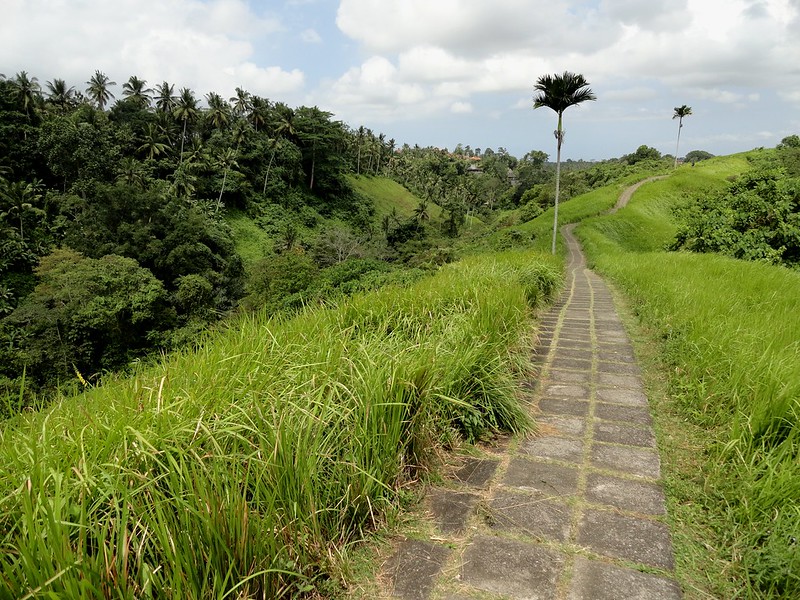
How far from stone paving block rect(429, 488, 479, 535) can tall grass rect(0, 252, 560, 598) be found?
17 cm

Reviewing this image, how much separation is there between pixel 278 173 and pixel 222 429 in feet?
156

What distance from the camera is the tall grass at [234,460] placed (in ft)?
4.24

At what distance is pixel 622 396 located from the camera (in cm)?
333

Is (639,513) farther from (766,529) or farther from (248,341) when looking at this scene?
(248,341)

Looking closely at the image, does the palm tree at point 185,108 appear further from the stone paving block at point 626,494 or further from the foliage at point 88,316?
the stone paving block at point 626,494

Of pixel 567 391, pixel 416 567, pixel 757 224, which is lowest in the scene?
pixel 416 567

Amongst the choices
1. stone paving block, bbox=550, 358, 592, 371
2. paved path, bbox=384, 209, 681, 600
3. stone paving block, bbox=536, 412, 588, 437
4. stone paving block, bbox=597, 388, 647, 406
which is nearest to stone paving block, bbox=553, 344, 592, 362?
stone paving block, bbox=550, 358, 592, 371

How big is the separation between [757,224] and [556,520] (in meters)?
15.1

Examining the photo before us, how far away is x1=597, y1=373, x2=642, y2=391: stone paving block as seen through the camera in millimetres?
3521

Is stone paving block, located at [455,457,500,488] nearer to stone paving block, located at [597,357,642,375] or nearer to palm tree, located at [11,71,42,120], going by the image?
stone paving block, located at [597,357,642,375]

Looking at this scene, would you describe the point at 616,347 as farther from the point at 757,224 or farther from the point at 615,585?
A: the point at 757,224

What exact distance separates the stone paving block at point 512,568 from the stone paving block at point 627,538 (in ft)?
0.64


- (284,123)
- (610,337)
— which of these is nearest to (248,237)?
(284,123)

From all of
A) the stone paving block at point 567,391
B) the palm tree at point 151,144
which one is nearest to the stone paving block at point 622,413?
the stone paving block at point 567,391
